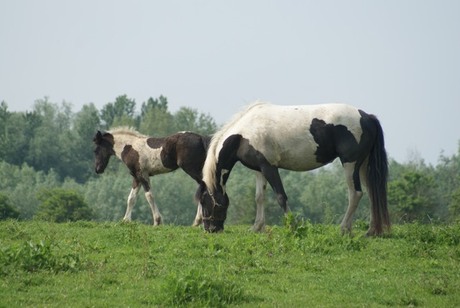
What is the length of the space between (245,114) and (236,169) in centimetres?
7675

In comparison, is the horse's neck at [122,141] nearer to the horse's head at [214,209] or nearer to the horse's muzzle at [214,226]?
the horse's head at [214,209]

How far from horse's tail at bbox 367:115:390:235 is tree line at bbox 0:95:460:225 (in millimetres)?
761

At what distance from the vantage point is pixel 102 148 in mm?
21875

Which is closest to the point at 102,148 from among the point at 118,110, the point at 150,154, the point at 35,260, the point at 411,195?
the point at 150,154

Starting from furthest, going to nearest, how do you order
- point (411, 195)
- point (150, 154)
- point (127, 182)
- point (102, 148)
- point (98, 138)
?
point (127, 182) < point (411, 195) < point (102, 148) < point (98, 138) < point (150, 154)

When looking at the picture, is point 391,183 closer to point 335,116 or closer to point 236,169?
point 236,169

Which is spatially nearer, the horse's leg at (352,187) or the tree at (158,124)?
the horse's leg at (352,187)

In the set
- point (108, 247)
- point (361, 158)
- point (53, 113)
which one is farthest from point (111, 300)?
point (53, 113)

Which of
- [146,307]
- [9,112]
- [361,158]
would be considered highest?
[9,112]

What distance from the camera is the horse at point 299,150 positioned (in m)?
15.2

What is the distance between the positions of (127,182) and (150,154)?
206ft

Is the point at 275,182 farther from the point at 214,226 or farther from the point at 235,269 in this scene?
the point at 235,269

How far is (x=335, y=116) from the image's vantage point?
1537 cm

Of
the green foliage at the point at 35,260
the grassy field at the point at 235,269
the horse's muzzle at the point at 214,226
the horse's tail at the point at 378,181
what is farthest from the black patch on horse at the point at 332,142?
the green foliage at the point at 35,260
